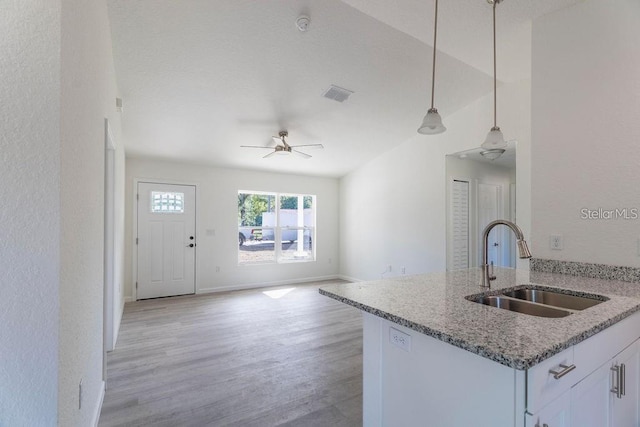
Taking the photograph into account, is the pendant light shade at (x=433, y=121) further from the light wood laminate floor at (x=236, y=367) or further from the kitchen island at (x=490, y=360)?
the light wood laminate floor at (x=236, y=367)

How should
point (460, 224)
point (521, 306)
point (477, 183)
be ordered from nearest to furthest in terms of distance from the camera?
1. point (521, 306)
2. point (460, 224)
3. point (477, 183)

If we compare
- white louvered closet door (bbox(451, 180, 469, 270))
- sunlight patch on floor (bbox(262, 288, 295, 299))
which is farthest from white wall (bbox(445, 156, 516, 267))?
sunlight patch on floor (bbox(262, 288, 295, 299))

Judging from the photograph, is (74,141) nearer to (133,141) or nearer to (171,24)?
(171,24)

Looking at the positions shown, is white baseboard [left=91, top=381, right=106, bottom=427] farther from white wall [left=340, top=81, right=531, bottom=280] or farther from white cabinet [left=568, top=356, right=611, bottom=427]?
white wall [left=340, top=81, right=531, bottom=280]

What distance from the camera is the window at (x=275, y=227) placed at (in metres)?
6.20

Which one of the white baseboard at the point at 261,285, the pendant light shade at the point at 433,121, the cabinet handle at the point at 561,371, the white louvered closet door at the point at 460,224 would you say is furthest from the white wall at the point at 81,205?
the white louvered closet door at the point at 460,224

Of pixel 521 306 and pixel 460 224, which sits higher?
pixel 460 224

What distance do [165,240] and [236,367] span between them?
3270mm

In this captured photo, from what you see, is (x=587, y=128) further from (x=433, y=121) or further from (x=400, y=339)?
(x=400, y=339)

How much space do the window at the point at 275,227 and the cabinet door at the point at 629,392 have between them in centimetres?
544

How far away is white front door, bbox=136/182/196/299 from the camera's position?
17.1ft

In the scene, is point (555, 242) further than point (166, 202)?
No

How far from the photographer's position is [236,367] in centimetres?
282

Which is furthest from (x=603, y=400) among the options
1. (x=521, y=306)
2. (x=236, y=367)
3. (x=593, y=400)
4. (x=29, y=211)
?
(x=236, y=367)
